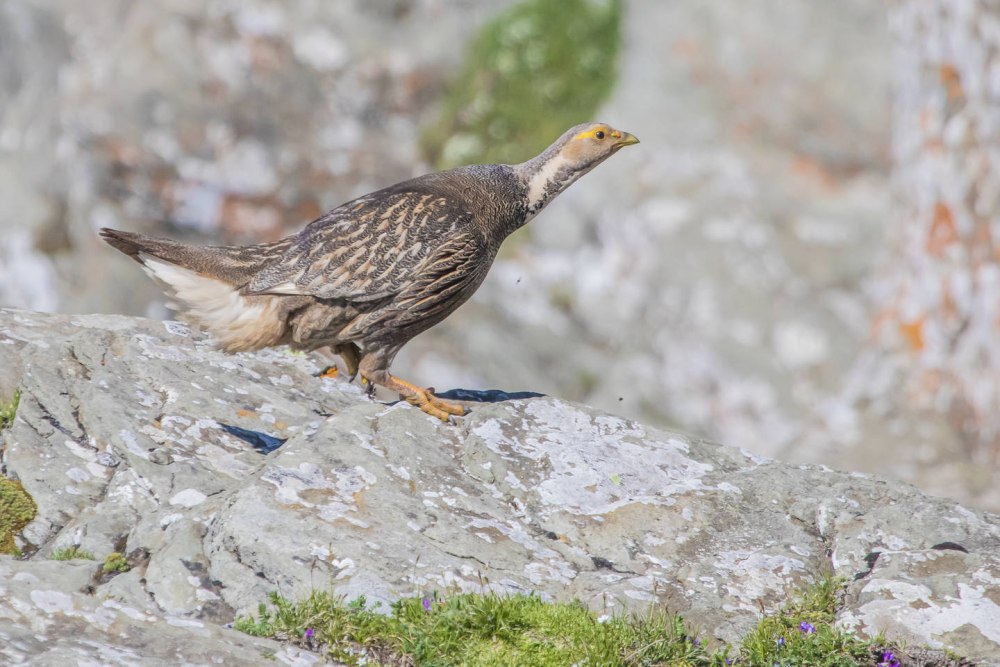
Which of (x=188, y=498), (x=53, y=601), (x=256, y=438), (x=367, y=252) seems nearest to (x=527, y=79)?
(x=367, y=252)

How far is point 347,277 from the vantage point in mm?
9023

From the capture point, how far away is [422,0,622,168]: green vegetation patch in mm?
18766

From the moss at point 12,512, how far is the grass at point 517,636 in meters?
1.95

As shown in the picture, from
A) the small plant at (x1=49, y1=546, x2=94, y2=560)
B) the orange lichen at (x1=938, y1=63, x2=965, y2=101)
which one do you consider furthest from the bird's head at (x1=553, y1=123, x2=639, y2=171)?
the orange lichen at (x1=938, y1=63, x2=965, y2=101)

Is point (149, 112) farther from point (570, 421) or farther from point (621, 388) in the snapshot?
point (570, 421)

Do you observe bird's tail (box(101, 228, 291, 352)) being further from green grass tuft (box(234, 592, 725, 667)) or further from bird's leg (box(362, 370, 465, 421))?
green grass tuft (box(234, 592, 725, 667))

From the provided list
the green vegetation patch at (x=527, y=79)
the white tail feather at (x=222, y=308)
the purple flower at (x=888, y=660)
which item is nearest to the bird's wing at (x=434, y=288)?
the white tail feather at (x=222, y=308)

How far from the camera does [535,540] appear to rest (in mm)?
A: 7551

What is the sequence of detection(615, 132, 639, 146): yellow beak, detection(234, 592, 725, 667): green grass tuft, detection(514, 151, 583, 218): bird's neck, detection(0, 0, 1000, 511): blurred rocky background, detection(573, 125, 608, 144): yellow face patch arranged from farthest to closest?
detection(0, 0, 1000, 511): blurred rocky background → detection(615, 132, 639, 146): yellow beak → detection(573, 125, 608, 144): yellow face patch → detection(514, 151, 583, 218): bird's neck → detection(234, 592, 725, 667): green grass tuft

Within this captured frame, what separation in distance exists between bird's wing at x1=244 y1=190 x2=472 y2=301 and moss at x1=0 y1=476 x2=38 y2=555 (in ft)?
7.81

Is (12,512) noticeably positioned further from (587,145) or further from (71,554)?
(587,145)

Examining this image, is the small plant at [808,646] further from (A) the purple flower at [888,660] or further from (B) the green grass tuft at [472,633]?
(B) the green grass tuft at [472,633]

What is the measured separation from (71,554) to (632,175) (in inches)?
515

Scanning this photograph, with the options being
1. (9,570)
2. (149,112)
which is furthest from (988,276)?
(9,570)
